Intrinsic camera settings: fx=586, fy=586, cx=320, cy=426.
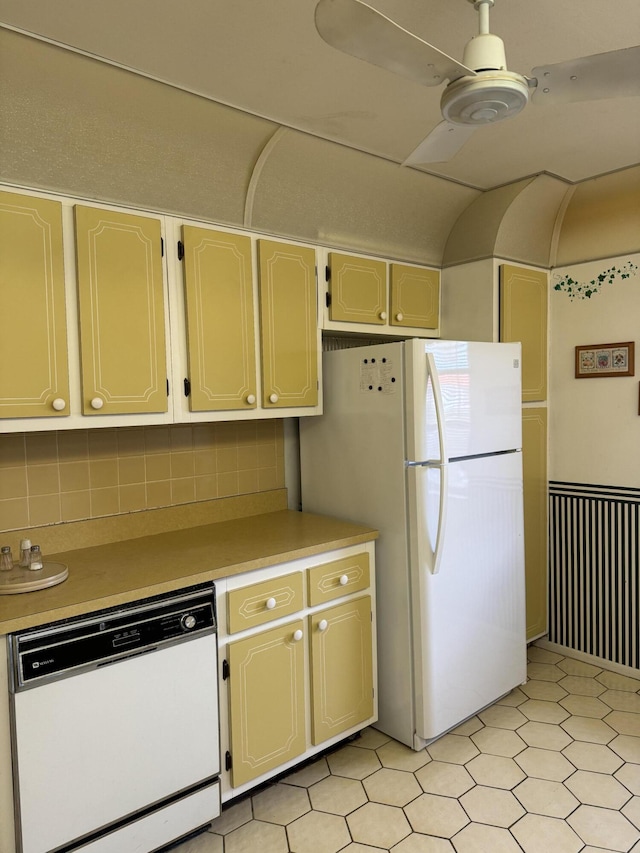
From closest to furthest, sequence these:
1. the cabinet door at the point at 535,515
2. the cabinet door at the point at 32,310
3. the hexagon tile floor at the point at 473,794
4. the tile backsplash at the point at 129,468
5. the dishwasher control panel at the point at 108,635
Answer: the dishwasher control panel at the point at 108,635, the cabinet door at the point at 32,310, the hexagon tile floor at the point at 473,794, the tile backsplash at the point at 129,468, the cabinet door at the point at 535,515

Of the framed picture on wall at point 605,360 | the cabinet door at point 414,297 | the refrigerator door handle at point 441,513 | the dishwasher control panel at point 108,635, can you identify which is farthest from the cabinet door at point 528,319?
the dishwasher control panel at point 108,635

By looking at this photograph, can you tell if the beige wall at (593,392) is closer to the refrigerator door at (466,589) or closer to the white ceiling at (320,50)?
the refrigerator door at (466,589)

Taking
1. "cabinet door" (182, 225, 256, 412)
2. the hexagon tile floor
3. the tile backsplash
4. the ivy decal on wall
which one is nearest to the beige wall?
the ivy decal on wall

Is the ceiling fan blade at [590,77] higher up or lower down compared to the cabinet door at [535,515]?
higher up

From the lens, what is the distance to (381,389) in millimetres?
2463

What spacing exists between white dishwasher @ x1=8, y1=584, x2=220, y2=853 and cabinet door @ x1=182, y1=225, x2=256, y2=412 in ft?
2.62

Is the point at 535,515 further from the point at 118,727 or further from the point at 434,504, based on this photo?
the point at 118,727

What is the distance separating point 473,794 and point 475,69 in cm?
233

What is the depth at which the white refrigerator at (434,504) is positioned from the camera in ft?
7.76

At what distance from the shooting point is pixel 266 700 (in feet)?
6.91

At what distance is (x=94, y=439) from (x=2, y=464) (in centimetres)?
34

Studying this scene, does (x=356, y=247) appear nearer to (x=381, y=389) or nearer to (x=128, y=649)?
(x=381, y=389)

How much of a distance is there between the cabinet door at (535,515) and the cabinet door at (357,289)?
986 mm

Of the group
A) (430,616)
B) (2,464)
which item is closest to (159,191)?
(2,464)
